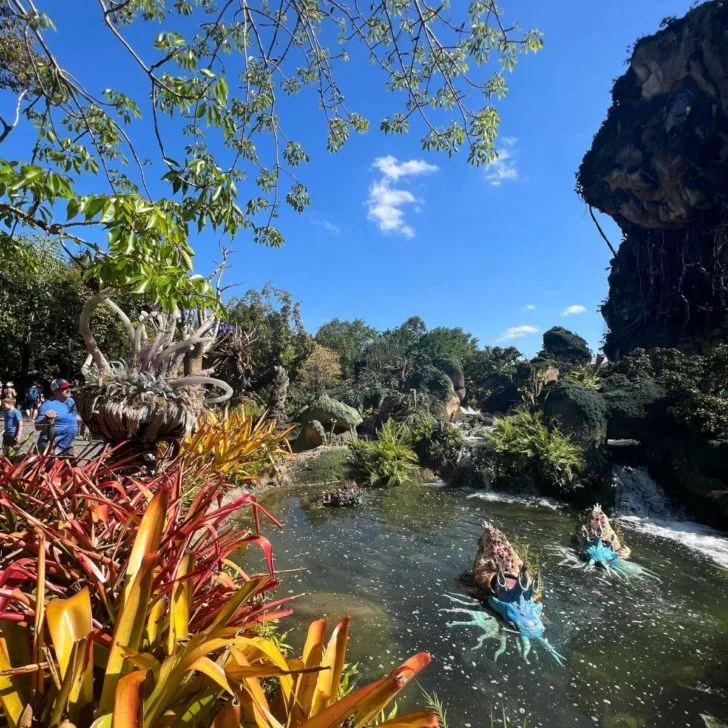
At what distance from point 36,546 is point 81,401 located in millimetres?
1318

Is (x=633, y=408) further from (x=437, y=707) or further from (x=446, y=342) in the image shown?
(x=446, y=342)

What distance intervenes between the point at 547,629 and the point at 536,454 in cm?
716

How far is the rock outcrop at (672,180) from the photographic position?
2023 centimetres

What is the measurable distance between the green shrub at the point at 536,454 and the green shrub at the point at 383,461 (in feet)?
7.67

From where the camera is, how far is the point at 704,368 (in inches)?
388

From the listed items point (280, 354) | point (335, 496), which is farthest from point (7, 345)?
point (335, 496)

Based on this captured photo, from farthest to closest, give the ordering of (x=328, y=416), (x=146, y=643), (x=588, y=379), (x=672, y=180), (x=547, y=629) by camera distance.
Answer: (x=672, y=180)
(x=328, y=416)
(x=588, y=379)
(x=547, y=629)
(x=146, y=643)

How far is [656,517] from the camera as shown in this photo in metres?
9.62

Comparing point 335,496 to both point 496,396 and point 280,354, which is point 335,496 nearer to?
point 280,354

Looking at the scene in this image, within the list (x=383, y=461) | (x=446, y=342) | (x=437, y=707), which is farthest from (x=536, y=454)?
(x=446, y=342)

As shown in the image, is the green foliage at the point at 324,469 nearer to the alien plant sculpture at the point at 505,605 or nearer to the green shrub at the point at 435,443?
the green shrub at the point at 435,443

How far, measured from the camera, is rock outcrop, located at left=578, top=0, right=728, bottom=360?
797 inches

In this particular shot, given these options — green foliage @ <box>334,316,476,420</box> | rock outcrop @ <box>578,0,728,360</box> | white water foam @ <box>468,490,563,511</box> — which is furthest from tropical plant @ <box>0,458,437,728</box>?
rock outcrop @ <box>578,0,728,360</box>

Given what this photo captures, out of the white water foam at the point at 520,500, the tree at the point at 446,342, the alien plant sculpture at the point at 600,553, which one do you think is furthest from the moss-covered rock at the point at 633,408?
the tree at the point at 446,342
